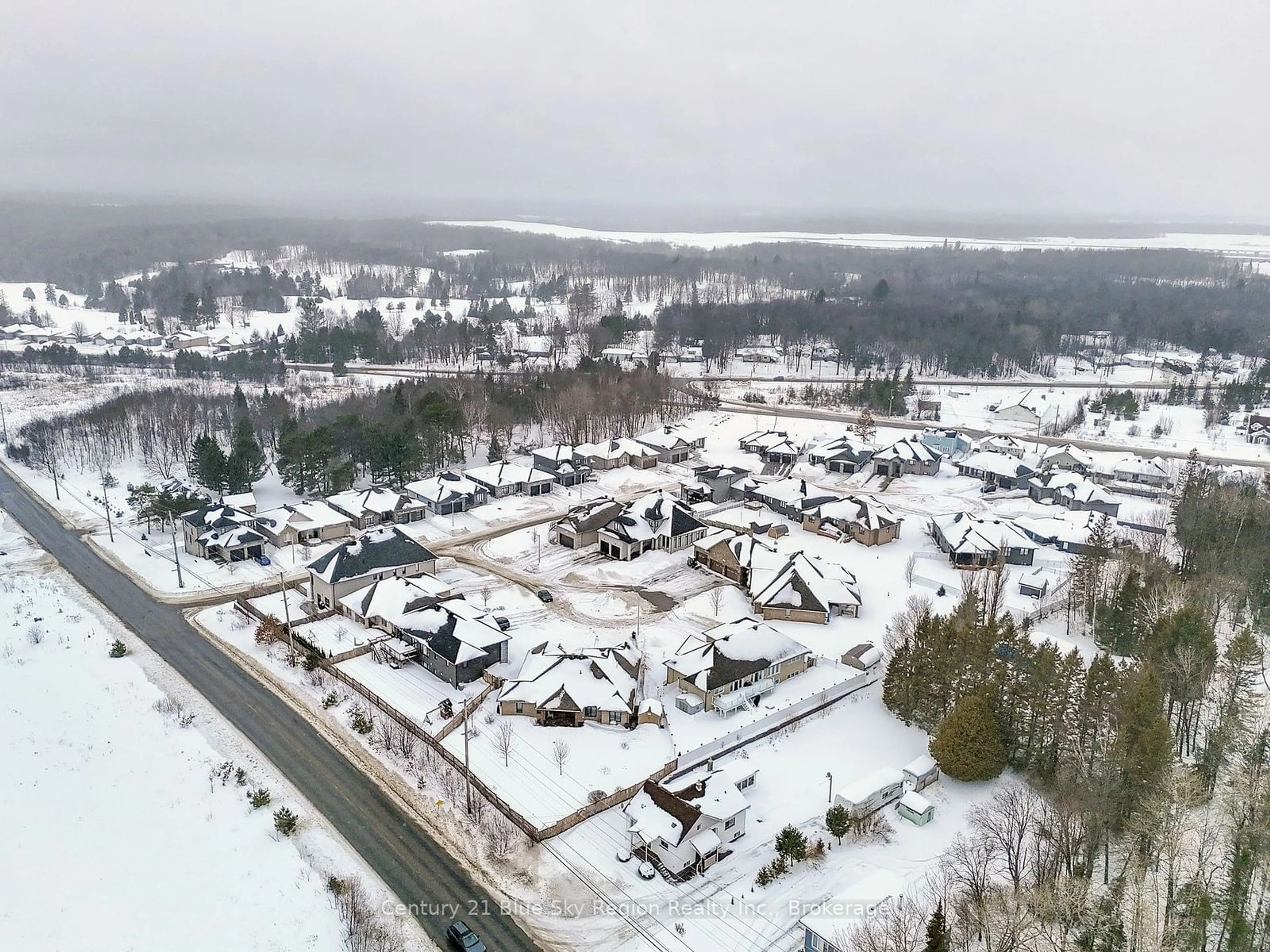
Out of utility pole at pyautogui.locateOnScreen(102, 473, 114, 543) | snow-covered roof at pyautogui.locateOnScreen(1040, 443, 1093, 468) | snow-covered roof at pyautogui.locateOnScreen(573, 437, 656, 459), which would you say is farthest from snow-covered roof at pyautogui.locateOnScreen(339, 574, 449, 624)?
snow-covered roof at pyautogui.locateOnScreen(1040, 443, 1093, 468)

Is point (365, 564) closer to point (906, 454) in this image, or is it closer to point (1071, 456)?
point (906, 454)

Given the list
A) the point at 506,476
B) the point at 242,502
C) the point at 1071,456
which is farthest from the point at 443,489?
the point at 1071,456

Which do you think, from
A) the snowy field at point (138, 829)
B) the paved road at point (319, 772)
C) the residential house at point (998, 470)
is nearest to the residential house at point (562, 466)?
the paved road at point (319, 772)

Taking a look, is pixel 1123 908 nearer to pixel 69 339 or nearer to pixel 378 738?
pixel 378 738

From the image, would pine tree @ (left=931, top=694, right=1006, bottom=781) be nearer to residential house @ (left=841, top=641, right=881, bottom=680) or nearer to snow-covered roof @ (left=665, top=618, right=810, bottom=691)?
residential house @ (left=841, top=641, right=881, bottom=680)

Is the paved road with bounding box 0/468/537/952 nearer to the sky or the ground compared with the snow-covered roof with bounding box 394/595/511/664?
nearer to the ground

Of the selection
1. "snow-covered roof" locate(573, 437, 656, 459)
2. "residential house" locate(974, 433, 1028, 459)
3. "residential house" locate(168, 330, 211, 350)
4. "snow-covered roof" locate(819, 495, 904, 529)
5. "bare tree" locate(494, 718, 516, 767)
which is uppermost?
"residential house" locate(168, 330, 211, 350)

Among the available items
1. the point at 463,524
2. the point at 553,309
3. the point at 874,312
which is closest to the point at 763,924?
the point at 463,524

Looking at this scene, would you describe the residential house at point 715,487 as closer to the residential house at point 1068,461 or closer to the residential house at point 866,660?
the residential house at point 866,660
